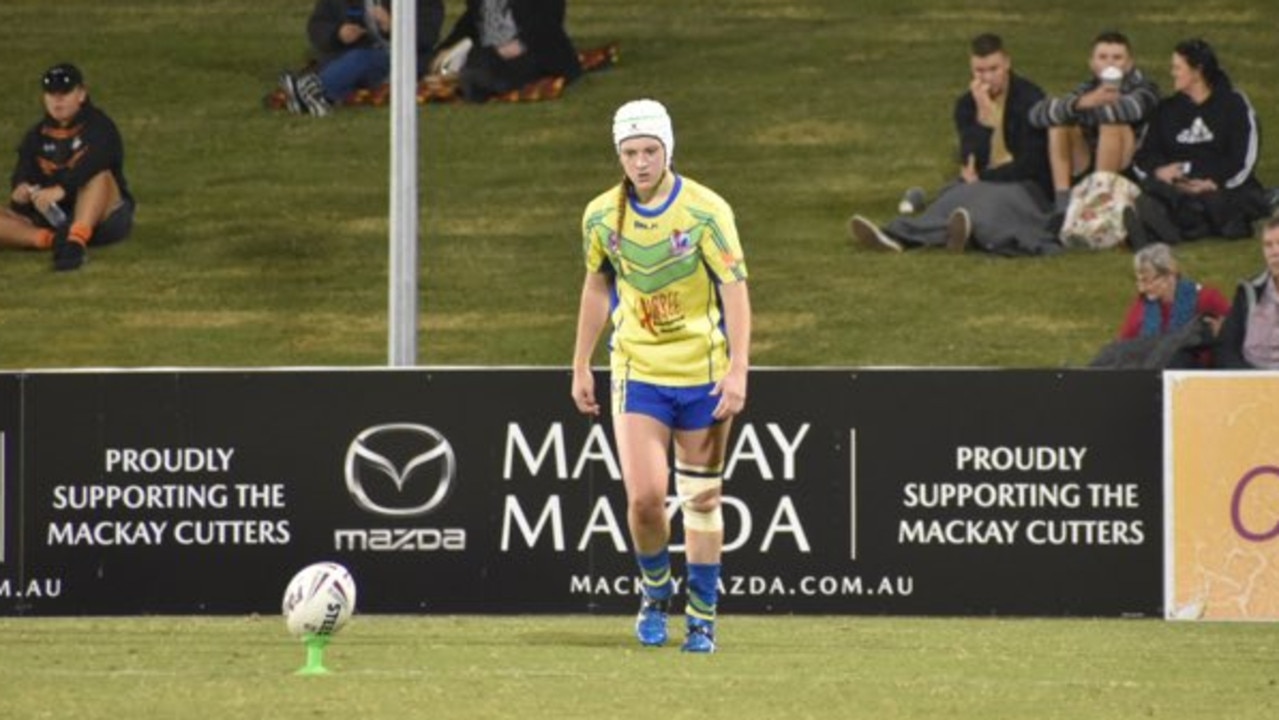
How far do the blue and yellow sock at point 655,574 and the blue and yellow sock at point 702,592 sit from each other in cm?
19

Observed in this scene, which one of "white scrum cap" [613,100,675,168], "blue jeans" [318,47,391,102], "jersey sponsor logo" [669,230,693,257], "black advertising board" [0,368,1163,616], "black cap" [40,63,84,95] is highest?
"white scrum cap" [613,100,675,168]

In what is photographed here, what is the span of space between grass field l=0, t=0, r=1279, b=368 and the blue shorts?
8.39m

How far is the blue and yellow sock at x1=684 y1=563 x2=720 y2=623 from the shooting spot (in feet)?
43.9

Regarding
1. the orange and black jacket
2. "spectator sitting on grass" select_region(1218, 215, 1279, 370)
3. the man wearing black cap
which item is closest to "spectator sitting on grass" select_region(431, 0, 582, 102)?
the man wearing black cap

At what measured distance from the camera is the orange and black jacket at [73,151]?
22781 mm

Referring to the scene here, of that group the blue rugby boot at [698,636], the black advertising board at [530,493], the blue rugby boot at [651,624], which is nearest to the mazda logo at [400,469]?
the black advertising board at [530,493]

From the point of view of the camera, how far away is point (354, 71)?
2630 cm

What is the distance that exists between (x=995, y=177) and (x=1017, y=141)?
0.91ft

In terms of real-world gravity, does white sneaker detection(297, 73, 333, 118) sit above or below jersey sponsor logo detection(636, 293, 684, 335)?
below

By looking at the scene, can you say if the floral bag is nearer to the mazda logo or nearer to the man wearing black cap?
the man wearing black cap

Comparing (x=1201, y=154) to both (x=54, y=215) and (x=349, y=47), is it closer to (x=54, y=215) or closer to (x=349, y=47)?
(x=349, y=47)

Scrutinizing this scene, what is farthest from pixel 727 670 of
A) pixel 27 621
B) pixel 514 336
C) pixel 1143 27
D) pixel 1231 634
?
pixel 1143 27

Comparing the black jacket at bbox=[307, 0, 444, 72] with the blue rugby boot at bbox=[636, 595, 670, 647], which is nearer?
the blue rugby boot at bbox=[636, 595, 670, 647]

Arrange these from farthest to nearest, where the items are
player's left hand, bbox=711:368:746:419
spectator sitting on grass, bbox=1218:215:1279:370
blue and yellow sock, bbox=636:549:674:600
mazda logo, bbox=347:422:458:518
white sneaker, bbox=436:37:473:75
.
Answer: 1. white sneaker, bbox=436:37:473:75
2. spectator sitting on grass, bbox=1218:215:1279:370
3. mazda logo, bbox=347:422:458:518
4. blue and yellow sock, bbox=636:549:674:600
5. player's left hand, bbox=711:368:746:419
